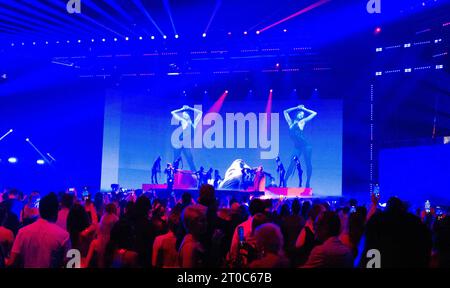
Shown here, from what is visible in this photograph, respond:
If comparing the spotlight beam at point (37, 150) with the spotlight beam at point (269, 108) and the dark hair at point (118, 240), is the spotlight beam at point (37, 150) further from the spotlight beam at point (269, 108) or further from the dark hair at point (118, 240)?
the dark hair at point (118, 240)

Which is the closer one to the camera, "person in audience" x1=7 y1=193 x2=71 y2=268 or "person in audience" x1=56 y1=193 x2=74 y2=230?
"person in audience" x1=7 y1=193 x2=71 y2=268

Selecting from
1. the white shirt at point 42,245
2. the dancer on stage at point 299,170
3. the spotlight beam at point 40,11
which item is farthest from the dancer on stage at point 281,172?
the white shirt at point 42,245

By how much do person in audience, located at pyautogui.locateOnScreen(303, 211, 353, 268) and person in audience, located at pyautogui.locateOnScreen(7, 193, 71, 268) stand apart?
5.98 ft

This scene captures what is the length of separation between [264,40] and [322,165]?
5.75 meters

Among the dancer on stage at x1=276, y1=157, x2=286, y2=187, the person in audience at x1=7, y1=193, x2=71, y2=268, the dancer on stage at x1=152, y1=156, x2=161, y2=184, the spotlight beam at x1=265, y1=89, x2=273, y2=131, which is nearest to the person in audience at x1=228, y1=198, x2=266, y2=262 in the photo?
the person in audience at x1=7, y1=193, x2=71, y2=268

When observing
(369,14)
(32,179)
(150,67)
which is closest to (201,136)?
(150,67)

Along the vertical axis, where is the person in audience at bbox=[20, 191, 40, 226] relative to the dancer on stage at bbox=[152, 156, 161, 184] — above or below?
below

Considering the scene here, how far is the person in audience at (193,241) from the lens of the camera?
3.17 meters

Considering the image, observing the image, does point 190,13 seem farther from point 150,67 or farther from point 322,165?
point 322,165

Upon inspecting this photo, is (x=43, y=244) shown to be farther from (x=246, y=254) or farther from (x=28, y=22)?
(x=28, y=22)

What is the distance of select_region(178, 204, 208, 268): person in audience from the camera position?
125 inches

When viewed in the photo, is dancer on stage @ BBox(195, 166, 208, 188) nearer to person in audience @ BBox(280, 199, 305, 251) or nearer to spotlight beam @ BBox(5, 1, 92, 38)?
spotlight beam @ BBox(5, 1, 92, 38)

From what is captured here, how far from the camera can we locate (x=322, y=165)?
57.2ft
